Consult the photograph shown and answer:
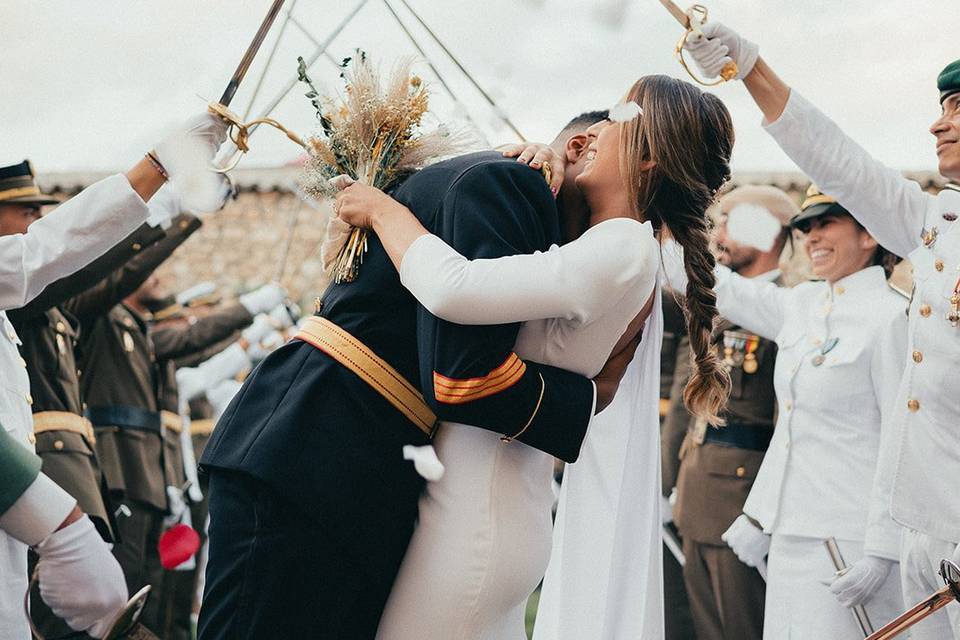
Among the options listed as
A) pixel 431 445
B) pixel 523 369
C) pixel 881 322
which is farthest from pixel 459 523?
pixel 881 322

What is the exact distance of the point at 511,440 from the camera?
6.68 feet

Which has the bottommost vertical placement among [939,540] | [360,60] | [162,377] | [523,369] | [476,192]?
[162,377]

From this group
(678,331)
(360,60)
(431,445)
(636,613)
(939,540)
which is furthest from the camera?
(678,331)

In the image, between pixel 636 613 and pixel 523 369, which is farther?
pixel 636 613

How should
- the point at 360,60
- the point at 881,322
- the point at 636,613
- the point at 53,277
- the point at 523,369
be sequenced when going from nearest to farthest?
the point at 523,369 < the point at 360,60 < the point at 636,613 < the point at 53,277 < the point at 881,322

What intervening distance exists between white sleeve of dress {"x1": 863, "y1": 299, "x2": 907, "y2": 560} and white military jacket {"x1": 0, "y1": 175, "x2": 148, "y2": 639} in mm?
2117

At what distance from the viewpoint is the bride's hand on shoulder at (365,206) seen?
2086 mm

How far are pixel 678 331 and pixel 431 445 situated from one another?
3226mm

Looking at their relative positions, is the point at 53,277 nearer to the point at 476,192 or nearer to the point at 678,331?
the point at 476,192

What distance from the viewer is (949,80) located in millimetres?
3166

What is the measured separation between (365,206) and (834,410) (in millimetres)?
2306

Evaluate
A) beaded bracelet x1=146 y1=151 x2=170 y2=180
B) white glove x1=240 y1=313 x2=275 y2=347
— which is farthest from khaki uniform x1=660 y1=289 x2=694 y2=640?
white glove x1=240 y1=313 x2=275 y2=347

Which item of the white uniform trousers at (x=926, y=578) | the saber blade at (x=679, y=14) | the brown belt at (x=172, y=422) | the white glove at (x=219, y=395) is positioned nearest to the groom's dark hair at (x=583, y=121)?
the saber blade at (x=679, y=14)

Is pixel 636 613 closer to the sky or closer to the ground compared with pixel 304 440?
closer to the ground
